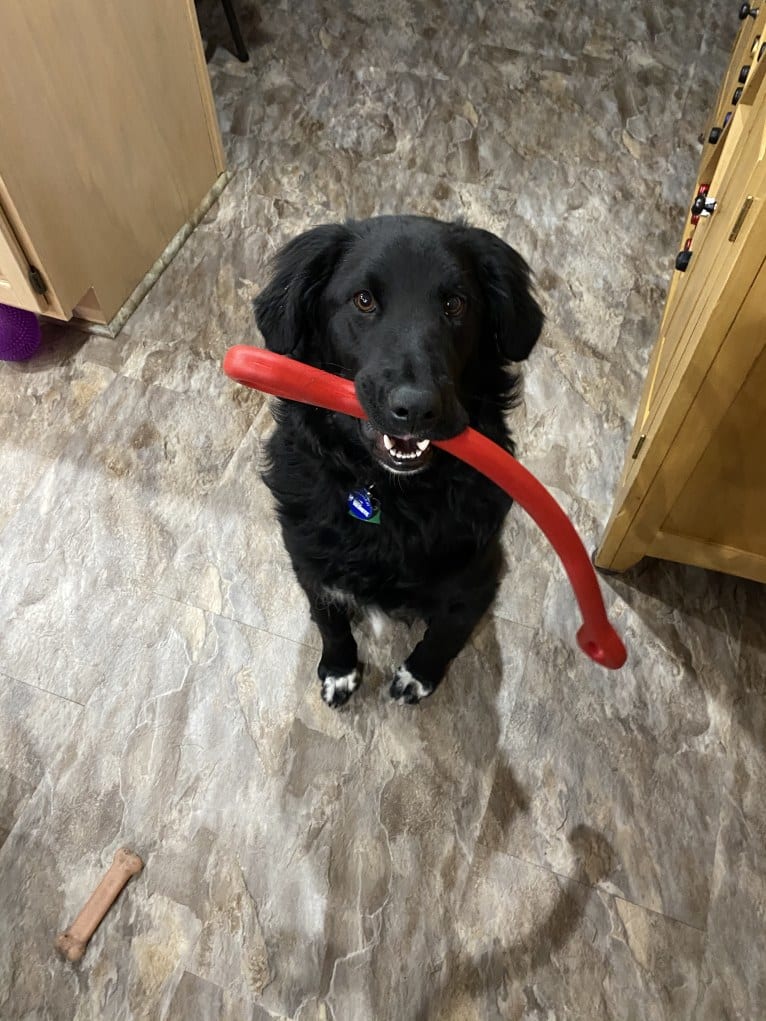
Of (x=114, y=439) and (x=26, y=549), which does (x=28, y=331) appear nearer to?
(x=114, y=439)

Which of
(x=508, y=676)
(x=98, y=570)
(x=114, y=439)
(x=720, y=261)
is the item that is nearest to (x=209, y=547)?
(x=98, y=570)

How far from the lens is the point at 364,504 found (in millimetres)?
1240

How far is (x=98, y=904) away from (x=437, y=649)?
2.61ft

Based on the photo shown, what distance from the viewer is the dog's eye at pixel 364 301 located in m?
1.13

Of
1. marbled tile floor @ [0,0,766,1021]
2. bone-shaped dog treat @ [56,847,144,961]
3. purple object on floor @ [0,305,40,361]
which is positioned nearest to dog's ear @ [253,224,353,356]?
marbled tile floor @ [0,0,766,1021]

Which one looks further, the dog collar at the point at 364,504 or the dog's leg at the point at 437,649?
the dog's leg at the point at 437,649

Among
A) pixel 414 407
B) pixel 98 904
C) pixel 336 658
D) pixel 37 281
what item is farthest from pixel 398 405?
pixel 37 281

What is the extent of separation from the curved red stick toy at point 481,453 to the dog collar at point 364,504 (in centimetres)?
22

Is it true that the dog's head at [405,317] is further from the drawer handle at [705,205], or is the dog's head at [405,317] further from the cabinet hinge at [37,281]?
the cabinet hinge at [37,281]

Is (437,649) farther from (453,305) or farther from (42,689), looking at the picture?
(42,689)

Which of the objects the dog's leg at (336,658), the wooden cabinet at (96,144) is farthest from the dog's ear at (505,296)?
the wooden cabinet at (96,144)

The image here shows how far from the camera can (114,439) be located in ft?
6.48

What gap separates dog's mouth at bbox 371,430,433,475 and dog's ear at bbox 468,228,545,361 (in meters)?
0.24

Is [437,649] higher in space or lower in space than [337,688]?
higher
